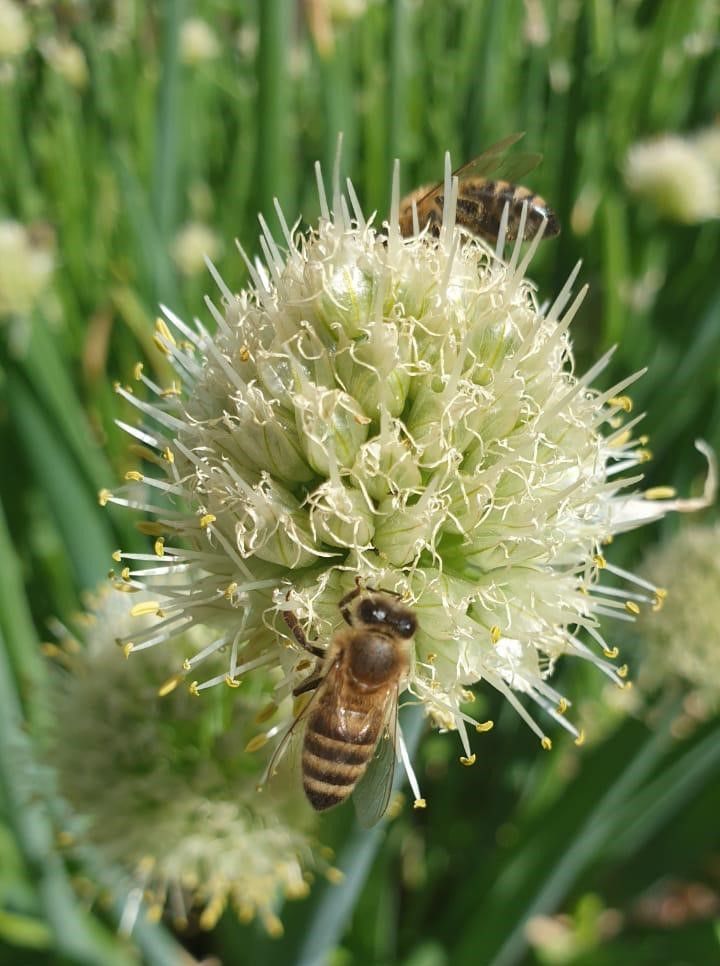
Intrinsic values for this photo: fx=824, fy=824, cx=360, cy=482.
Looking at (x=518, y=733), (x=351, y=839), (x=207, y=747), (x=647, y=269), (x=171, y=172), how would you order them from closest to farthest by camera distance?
(x=351, y=839), (x=207, y=747), (x=518, y=733), (x=171, y=172), (x=647, y=269)

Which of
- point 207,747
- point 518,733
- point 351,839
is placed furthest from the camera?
point 518,733

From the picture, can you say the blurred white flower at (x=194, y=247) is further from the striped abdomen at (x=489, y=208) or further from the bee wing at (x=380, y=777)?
the bee wing at (x=380, y=777)

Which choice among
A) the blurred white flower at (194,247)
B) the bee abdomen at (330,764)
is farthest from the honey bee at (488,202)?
the blurred white flower at (194,247)

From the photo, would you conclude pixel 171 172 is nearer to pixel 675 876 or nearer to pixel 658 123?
pixel 658 123

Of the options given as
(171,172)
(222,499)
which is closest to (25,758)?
(222,499)

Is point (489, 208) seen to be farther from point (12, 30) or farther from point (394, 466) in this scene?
point (12, 30)

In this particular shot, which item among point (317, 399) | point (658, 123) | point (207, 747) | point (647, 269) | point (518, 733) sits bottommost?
point (518, 733)

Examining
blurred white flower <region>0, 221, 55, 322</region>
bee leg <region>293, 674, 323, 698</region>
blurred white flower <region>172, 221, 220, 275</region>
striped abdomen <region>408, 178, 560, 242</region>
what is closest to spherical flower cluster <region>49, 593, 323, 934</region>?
bee leg <region>293, 674, 323, 698</region>
